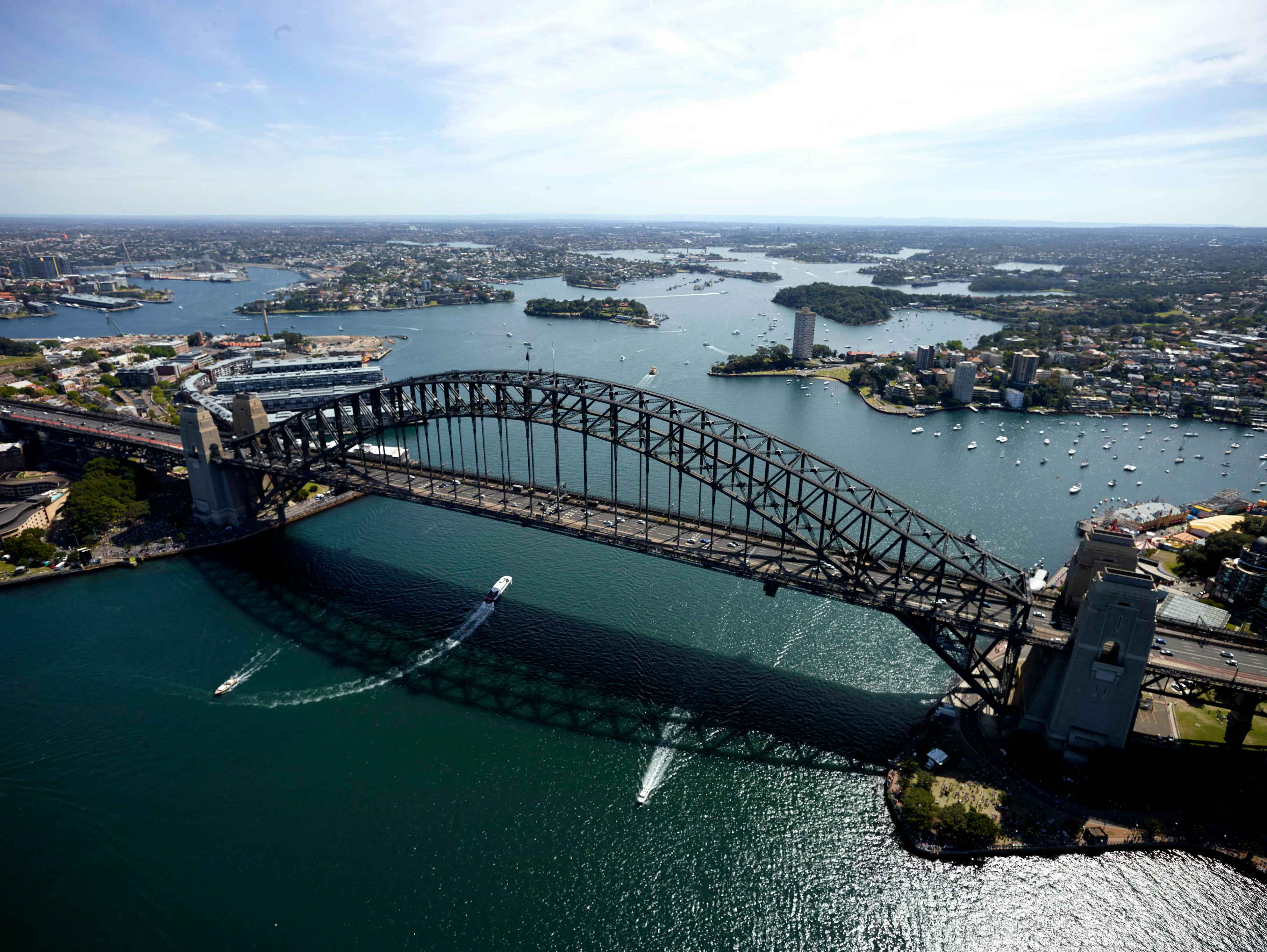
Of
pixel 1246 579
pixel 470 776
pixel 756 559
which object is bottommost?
pixel 470 776

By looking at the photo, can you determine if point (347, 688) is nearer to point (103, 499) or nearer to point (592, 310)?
point (103, 499)

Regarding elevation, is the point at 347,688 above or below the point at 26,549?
below

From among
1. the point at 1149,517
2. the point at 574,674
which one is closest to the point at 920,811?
the point at 574,674

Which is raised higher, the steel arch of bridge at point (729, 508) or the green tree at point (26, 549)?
the steel arch of bridge at point (729, 508)

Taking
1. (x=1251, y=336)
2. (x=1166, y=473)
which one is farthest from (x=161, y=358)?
(x=1251, y=336)

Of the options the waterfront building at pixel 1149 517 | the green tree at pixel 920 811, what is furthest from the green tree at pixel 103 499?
the waterfront building at pixel 1149 517

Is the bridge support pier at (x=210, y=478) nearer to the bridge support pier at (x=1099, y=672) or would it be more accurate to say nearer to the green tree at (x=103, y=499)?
the green tree at (x=103, y=499)
